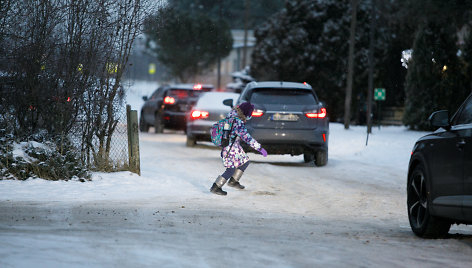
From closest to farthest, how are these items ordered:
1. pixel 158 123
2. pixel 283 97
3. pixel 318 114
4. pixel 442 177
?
pixel 442 177
pixel 318 114
pixel 283 97
pixel 158 123

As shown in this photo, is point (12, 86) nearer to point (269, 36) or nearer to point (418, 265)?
point (418, 265)

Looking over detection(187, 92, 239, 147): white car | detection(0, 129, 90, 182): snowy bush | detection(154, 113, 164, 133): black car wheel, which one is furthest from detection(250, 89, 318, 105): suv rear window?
detection(154, 113, 164, 133): black car wheel

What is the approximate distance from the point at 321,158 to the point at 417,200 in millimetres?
9355

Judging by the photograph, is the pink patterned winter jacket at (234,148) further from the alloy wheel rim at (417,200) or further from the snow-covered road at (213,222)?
the alloy wheel rim at (417,200)

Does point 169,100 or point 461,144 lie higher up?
point 169,100

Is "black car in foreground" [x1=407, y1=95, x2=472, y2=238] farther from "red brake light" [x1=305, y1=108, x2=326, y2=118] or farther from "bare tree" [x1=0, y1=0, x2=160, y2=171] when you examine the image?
"red brake light" [x1=305, y1=108, x2=326, y2=118]

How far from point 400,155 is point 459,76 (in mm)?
13485

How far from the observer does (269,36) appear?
52.8 m

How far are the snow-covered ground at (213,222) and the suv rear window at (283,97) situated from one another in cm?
146

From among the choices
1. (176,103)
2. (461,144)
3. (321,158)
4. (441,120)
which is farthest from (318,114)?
(176,103)

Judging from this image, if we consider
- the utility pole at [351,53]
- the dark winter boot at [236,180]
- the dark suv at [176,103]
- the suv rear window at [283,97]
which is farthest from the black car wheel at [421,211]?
the utility pole at [351,53]

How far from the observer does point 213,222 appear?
9.80 m

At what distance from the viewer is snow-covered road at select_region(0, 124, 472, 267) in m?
7.27

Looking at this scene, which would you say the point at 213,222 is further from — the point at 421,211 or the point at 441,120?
the point at 441,120
